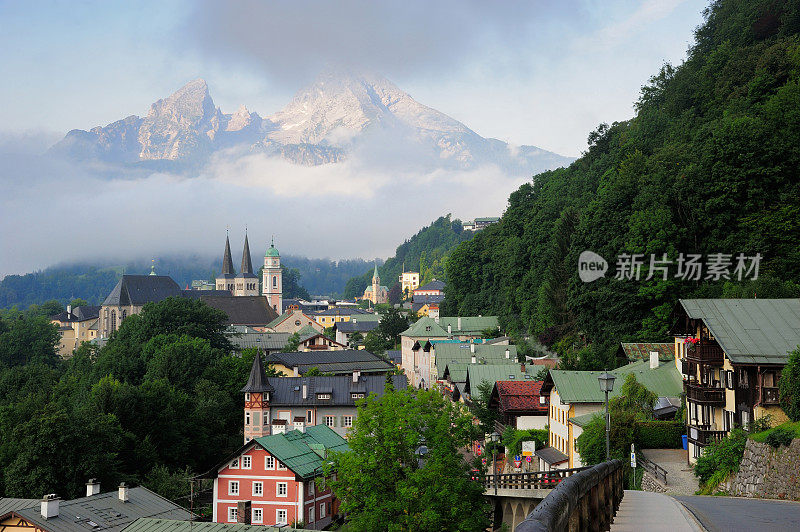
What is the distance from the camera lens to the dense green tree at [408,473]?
2841 centimetres

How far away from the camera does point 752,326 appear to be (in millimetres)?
31141

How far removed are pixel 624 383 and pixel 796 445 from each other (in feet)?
56.1

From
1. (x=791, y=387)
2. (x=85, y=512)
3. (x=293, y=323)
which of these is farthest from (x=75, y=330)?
(x=791, y=387)


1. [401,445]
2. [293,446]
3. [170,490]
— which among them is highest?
[401,445]

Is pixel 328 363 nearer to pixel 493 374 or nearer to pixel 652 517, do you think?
pixel 493 374

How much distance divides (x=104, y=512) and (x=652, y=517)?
1115 inches

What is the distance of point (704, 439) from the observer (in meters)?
30.0

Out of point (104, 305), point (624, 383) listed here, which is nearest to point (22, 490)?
point (624, 383)

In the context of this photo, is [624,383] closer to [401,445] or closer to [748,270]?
[401,445]

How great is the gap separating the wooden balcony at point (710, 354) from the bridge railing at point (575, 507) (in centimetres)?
2349

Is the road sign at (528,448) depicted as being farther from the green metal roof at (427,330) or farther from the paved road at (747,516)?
the green metal roof at (427,330)

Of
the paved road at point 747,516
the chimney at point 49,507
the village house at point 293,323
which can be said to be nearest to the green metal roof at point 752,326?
the paved road at point 747,516

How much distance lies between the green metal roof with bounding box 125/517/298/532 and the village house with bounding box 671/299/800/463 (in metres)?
16.4

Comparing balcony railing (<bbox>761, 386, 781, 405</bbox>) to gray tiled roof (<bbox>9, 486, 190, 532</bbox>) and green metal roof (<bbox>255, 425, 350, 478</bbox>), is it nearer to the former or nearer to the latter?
green metal roof (<bbox>255, 425, 350, 478</bbox>)
